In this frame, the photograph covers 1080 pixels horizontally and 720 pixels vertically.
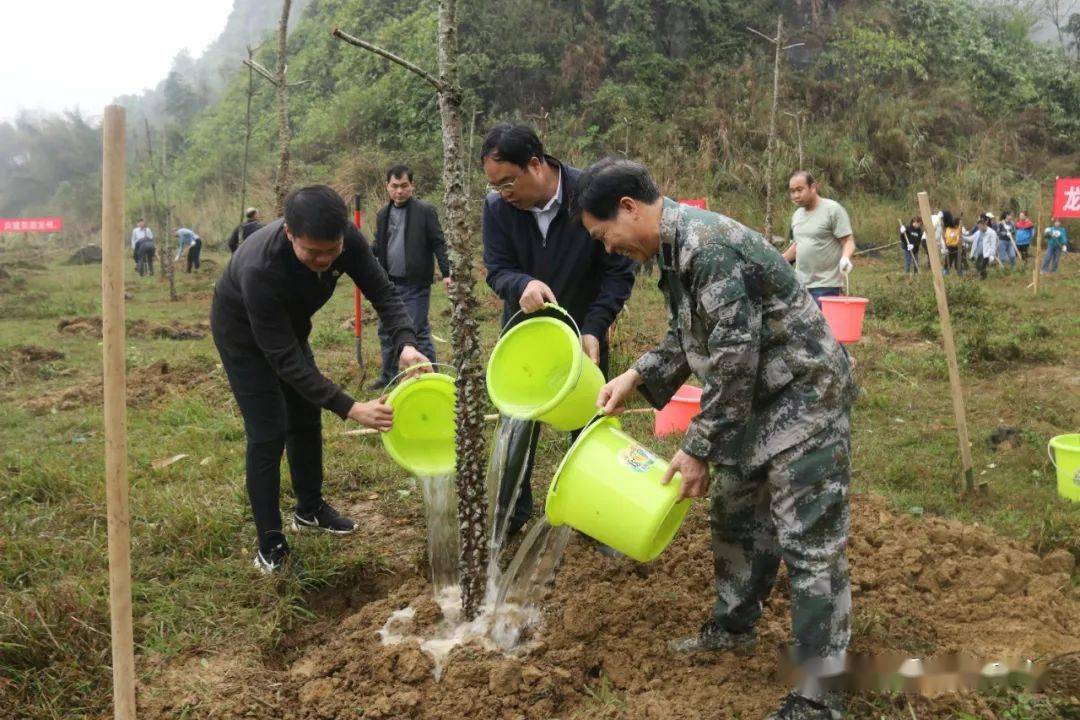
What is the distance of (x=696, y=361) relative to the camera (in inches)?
91.0

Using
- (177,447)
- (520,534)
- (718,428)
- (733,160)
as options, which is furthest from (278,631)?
(733,160)

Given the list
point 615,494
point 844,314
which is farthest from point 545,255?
point 844,314

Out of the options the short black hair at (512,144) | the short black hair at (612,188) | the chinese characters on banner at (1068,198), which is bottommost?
the short black hair at (612,188)

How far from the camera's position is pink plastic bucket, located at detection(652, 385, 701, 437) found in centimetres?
472

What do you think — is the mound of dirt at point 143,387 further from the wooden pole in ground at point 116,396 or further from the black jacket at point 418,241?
the wooden pole in ground at point 116,396

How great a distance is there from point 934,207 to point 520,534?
20.3m

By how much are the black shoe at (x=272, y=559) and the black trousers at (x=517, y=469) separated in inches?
36.4

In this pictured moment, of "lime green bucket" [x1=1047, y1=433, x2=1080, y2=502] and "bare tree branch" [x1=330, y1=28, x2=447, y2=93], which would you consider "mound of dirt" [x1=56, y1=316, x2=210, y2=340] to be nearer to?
"bare tree branch" [x1=330, y1=28, x2=447, y2=93]

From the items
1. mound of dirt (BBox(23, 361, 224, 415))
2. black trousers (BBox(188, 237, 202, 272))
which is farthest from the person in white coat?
black trousers (BBox(188, 237, 202, 272))

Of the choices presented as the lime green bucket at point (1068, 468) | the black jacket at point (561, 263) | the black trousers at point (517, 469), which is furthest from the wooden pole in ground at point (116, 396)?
the lime green bucket at point (1068, 468)

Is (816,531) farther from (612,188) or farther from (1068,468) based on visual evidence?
(1068,468)

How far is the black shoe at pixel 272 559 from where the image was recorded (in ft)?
10.8

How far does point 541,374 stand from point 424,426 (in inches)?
22.0

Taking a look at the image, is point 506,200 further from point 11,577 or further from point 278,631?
point 11,577
